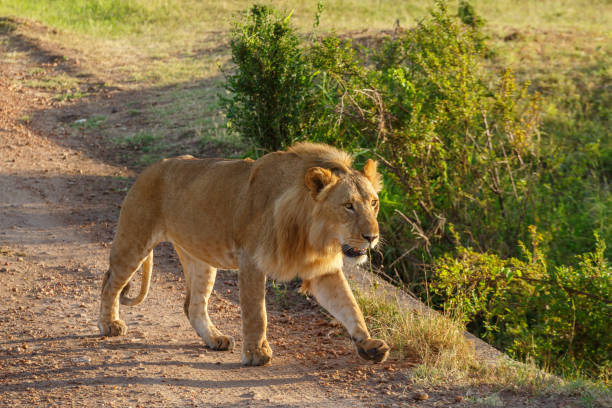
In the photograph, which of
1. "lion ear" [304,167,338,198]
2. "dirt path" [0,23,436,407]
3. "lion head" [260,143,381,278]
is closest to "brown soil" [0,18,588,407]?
"dirt path" [0,23,436,407]

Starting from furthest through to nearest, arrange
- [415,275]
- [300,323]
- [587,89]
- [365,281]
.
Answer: [587,89] → [415,275] → [365,281] → [300,323]

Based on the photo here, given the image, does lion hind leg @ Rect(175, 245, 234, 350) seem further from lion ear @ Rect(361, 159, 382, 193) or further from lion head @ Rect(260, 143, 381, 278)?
lion ear @ Rect(361, 159, 382, 193)

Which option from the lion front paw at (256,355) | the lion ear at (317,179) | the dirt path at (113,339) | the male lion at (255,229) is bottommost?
the dirt path at (113,339)

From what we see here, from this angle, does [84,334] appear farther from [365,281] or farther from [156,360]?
[365,281]

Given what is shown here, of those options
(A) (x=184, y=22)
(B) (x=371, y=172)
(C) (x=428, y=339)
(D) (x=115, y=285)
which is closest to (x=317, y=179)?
(B) (x=371, y=172)

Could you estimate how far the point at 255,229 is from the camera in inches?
179

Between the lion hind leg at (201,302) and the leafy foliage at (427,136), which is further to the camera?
the leafy foliage at (427,136)

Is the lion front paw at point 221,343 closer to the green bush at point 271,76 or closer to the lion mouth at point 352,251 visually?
the lion mouth at point 352,251

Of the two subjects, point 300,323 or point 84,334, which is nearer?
point 84,334

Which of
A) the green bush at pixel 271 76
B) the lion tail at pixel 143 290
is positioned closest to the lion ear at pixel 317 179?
the lion tail at pixel 143 290

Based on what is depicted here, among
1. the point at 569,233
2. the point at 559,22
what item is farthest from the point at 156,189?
the point at 559,22

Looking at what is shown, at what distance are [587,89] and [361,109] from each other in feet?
20.6

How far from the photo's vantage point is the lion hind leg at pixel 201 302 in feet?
16.7

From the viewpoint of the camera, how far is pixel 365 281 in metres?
6.27
